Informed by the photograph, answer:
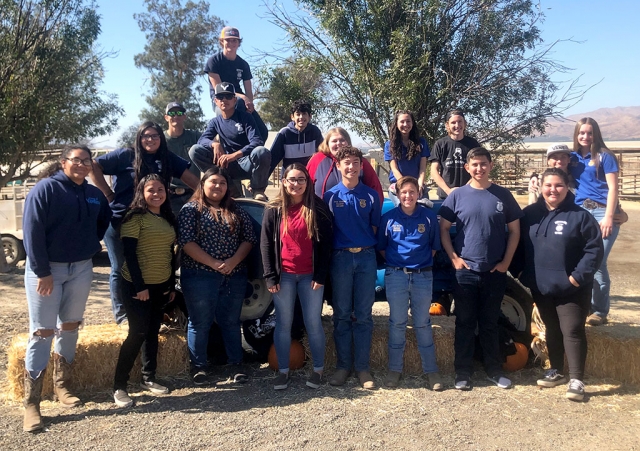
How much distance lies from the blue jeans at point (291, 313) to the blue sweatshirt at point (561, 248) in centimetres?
184

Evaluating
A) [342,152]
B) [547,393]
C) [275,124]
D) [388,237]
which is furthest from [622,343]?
[275,124]

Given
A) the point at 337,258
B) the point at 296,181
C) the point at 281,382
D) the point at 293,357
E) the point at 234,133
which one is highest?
the point at 234,133

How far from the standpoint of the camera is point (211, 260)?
4.39 meters

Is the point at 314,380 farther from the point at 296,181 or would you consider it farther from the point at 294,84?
the point at 294,84

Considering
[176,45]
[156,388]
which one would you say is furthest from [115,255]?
[176,45]

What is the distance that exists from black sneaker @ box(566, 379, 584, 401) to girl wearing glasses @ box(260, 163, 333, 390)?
210cm

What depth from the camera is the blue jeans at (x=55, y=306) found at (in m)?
3.84

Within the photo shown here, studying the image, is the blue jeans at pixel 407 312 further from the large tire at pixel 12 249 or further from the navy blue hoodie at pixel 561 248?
the large tire at pixel 12 249

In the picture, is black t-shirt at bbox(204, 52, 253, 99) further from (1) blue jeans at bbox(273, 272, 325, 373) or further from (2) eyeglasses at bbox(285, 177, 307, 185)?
(1) blue jeans at bbox(273, 272, 325, 373)

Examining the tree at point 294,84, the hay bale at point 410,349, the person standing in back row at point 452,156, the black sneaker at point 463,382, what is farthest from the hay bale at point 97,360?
the tree at point 294,84

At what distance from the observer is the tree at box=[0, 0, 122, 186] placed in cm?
823

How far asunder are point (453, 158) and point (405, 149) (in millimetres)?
504

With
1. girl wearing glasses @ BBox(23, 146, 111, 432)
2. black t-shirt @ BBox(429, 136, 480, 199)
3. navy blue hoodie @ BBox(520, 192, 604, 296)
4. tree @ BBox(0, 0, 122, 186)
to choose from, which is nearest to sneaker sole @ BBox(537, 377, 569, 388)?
navy blue hoodie @ BBox(520, 192, 604, 296)

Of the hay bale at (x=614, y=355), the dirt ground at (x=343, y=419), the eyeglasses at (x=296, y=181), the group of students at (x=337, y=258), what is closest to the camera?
the dirt ground at (x=343, y=419)
